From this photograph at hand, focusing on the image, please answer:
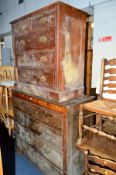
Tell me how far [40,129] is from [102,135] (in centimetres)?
74

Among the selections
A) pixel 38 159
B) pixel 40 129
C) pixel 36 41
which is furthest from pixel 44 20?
pixel 38 159

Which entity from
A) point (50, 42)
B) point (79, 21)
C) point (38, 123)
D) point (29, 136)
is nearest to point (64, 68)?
point (50, 42)

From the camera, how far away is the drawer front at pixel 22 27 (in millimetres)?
1887

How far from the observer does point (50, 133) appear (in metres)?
1.79

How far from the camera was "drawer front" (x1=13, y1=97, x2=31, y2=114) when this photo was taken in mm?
2082

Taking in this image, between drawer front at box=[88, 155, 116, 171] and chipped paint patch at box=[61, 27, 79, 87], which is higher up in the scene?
chipped paint patch at box=[61, 27, 79, 87]

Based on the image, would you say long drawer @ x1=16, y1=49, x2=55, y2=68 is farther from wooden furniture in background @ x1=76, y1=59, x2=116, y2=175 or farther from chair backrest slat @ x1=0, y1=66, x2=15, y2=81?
chair backrest slat @ x1=0, y1=66, x2=15, y2=81

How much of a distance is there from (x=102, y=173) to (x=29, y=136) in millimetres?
1244

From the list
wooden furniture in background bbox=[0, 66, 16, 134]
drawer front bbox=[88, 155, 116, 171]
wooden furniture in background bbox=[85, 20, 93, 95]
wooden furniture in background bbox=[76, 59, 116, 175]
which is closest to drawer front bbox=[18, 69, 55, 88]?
wooden furniture in background bbox=[76, 59, 116, 175]

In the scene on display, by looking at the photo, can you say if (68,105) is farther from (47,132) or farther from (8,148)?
(8,148)

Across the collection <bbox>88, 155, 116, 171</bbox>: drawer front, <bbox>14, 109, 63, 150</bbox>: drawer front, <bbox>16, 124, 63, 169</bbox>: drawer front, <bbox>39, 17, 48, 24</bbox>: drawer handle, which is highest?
<bbox>39, 17, 48, 24</bbox>: drawer handle

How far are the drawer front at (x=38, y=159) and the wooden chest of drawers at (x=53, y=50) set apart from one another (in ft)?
2.61

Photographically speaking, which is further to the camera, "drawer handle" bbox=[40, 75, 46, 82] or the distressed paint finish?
"drawer handle" bbox=[40, 75, 46, 82]

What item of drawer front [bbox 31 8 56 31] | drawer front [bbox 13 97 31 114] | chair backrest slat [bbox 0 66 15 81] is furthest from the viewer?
chair backrest slat [bbox 0 66 15 81]
